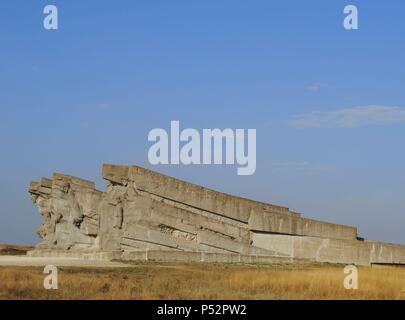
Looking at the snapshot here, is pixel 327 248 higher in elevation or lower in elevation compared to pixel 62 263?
higher

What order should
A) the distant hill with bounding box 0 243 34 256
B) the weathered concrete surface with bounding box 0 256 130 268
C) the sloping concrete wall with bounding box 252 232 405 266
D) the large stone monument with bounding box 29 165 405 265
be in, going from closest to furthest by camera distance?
the weathered concrete surface with bounding box 0 256 130 268 < the large stone monument with bounding box 29 165 405 265 < the sloping concrete wall with bounding box 252 232 405 266 < the distant hill with bounding box 0 243 34 256

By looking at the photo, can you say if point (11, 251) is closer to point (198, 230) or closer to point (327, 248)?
point (198, 230)

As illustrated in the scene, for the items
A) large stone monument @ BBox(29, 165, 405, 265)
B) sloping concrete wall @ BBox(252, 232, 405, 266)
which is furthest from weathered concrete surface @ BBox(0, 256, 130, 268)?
sloping concrete wall @ BBox(252, 232, 405, 266)

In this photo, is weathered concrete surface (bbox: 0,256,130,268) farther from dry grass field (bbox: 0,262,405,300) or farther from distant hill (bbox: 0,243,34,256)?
distant hill (bbox: 0,243,34,256)

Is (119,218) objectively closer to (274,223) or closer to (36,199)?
(274,223)

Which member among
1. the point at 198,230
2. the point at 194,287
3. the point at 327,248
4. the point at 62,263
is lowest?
the point at 194,287

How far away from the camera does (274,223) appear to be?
3159 centimetres

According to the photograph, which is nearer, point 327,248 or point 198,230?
point 198,230

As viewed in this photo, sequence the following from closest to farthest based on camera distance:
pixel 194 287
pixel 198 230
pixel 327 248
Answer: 1. pixel 194 287
2. pixel 198 230
3. pixel 327 248

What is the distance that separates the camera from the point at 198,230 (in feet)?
98.6

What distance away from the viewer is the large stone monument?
2956 cm

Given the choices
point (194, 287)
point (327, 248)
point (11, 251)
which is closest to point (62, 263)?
point (194, 287)

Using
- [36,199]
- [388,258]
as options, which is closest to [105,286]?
[388,258]
